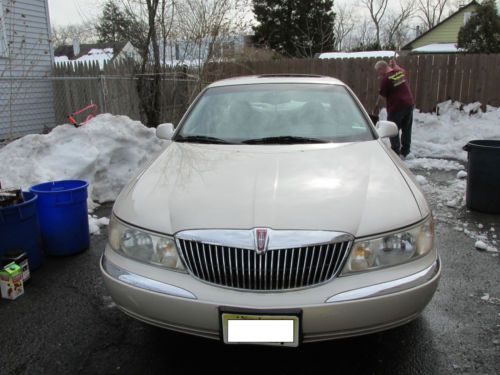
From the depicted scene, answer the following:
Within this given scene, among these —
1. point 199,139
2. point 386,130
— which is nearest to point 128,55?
point 199,139

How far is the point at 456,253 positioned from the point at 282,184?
7.78 feet

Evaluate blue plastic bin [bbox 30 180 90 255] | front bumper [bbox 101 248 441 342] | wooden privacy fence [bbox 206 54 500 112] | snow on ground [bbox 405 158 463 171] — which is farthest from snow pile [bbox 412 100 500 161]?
front bumper [bbox 101 248 441 342]

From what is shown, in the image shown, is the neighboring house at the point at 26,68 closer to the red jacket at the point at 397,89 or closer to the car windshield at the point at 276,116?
the car windshield at the point at 276,116

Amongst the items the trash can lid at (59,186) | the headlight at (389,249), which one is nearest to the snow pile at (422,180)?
the headlight at (389,249)

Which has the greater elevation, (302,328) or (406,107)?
(406,107)

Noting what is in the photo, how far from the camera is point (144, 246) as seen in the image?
2238 mm

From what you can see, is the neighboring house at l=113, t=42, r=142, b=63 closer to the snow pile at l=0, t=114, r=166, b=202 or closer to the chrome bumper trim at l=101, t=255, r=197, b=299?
the snow pile at l=0, t=114, r=166, b=202

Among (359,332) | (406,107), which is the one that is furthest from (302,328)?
(406,107)

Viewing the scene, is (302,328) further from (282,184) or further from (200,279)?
(282,184)

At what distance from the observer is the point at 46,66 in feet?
35.6

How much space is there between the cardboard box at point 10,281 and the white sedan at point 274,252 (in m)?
1.26

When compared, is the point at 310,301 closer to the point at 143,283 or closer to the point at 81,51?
the point at 143,283

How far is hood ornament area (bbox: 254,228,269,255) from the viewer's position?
1984 millimetres

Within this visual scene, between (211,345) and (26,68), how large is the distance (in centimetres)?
970
